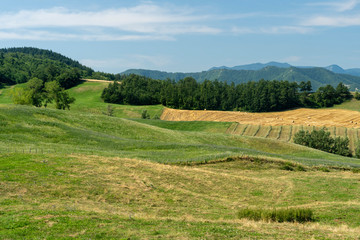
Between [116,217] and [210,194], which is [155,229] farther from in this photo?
[210,194]

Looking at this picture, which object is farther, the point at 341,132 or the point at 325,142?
the point at 341,132

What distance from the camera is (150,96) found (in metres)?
192

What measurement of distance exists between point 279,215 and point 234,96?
162783 millimetres

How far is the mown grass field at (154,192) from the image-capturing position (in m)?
17.0

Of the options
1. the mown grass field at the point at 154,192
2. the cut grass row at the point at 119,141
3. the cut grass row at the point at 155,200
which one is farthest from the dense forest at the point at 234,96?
the cut grass row at the point at 155,200

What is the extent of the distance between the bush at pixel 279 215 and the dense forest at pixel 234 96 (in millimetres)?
153248

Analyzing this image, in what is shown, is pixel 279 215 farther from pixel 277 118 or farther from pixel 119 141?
pixel 277 118

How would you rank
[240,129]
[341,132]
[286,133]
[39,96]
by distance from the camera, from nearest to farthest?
[341,132] → [286,133] → [240,129] → [39,96]

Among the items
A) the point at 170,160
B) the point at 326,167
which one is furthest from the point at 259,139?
the point at 170,160

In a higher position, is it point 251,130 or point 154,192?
point 154,192

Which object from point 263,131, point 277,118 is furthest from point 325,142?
point 277,118

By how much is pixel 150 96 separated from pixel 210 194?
16482cm

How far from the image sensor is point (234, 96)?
182000mm

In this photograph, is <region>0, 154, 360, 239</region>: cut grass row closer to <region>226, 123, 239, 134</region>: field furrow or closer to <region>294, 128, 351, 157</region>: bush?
<region>294, 128, 351, 157</region>: bush
